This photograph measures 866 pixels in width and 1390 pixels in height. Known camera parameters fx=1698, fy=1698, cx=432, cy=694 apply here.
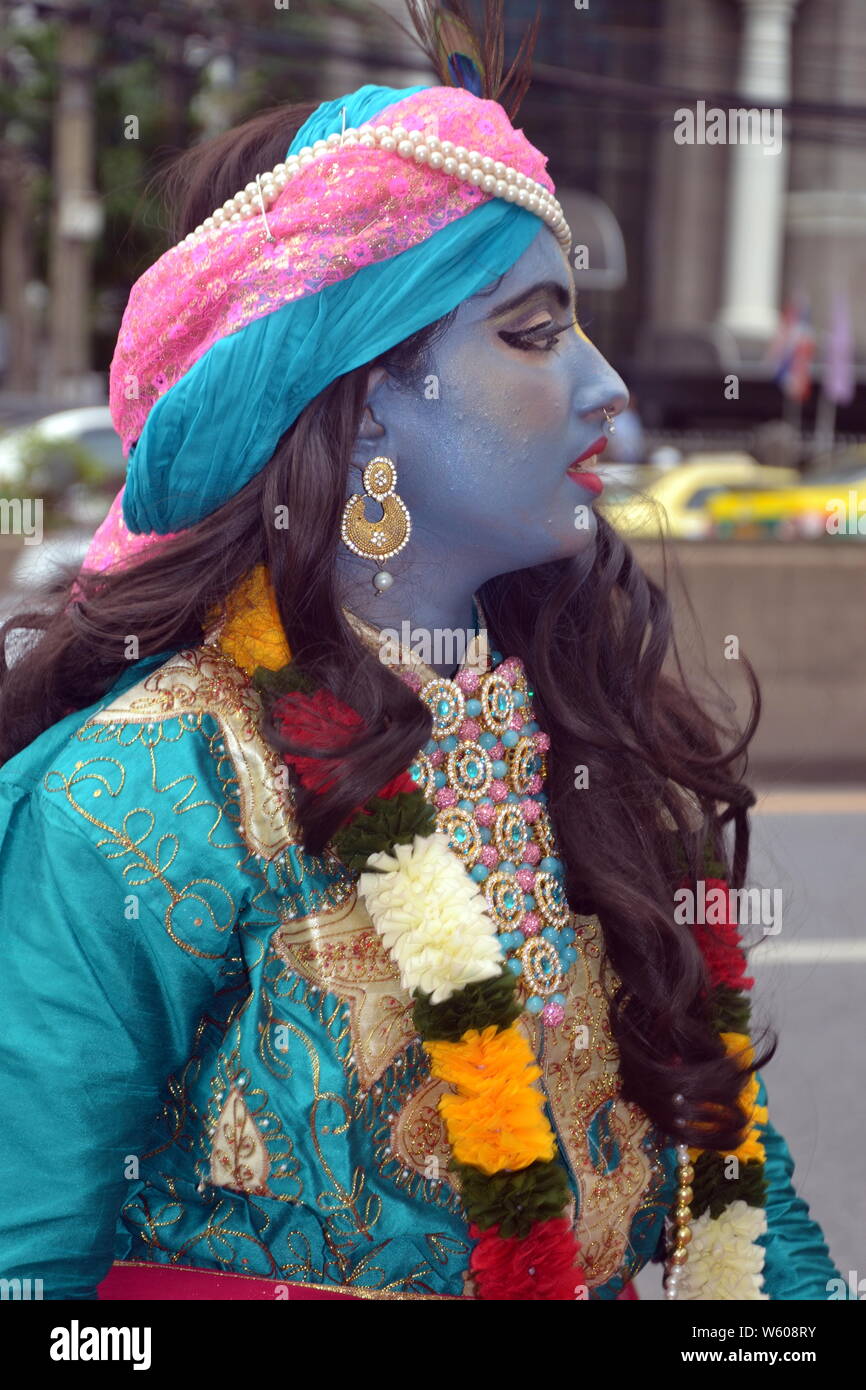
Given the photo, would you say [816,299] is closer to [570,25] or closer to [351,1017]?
[570,25]

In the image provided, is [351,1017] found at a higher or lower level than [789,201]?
lower

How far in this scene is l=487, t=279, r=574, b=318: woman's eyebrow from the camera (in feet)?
5.91

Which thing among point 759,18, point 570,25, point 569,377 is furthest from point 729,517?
point 759,18

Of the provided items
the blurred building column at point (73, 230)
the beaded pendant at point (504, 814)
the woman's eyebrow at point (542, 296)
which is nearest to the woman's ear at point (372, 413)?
the woman's eyebrow at point (542, 296)

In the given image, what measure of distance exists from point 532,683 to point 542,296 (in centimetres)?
46

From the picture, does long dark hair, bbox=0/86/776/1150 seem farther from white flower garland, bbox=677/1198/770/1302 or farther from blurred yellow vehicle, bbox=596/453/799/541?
blurred yellow vehicle, bbox=596/453/799/541

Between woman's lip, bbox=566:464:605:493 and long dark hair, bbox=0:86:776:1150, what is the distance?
0.68 ft

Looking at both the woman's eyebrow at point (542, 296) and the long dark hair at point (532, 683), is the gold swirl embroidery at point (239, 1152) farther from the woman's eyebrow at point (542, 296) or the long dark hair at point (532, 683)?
the woman's eyebrow at point (542, 296)

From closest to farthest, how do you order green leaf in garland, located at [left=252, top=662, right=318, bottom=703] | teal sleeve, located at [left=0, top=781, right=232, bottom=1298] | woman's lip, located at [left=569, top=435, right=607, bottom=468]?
teal sleeve, located at [left=0, top=781, right=232, bottom=1298] → green leaf in garland, located at [left=252, top=662, right=318, bottom=703] → woman's lip, located at [left=569, top=435, right=607, bottom=468]

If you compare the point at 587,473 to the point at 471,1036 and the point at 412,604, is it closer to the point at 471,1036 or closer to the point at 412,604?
the point at 412,604

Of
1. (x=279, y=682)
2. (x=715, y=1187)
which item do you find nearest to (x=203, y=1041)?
(x=279, y=682)

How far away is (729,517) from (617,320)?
17.1m

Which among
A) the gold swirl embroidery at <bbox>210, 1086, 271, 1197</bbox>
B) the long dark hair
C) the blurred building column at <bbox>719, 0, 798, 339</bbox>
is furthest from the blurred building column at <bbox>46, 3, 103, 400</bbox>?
the gold swirl embroidery at <bbox>210, 1086, 271, 1197</bbox>

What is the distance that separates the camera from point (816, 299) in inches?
1208
